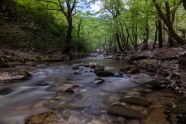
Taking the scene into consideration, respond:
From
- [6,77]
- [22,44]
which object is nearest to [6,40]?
[22,44]

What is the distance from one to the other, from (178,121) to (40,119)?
2.64 meters

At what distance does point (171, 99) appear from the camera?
4582 millimetres

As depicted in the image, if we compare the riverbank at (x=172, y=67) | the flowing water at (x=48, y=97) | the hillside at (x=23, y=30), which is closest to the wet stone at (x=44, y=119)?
the flowing water at (x=48, y=97)

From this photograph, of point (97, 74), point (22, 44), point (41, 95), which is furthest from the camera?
point (22, 44)

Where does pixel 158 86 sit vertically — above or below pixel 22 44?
below

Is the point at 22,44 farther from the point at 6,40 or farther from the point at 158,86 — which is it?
the point at 158,86

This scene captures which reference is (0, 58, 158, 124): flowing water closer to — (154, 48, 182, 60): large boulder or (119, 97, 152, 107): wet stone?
(119, 97, 152, 107): wet stone

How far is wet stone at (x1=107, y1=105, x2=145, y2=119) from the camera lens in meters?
3.67

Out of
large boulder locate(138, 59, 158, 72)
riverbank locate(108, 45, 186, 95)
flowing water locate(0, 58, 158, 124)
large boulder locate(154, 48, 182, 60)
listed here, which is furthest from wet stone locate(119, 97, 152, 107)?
large boulder locate(154, 48, 182, 60)

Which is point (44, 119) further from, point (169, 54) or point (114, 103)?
point (169, 54)

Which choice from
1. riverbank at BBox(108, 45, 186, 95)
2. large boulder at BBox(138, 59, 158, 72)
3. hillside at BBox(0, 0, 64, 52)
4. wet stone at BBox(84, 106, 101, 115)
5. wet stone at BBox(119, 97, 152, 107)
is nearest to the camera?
wet stone at BBox(84, 106, 101, 115)

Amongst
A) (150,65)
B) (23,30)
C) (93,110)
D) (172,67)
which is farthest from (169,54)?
(23,30)

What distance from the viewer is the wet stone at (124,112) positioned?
3672 mm

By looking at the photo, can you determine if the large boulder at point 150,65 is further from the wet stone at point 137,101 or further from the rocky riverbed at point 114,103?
the wet stone at point 137,101
